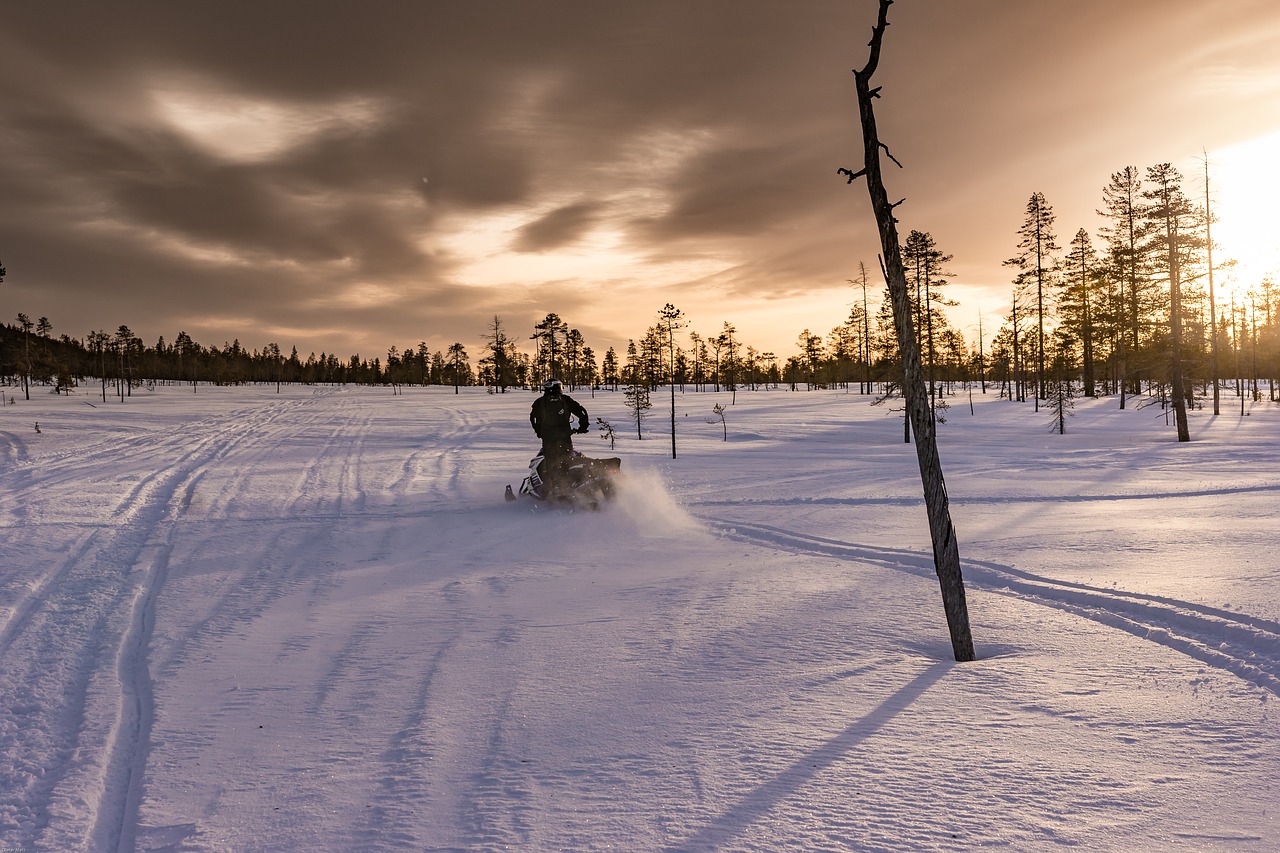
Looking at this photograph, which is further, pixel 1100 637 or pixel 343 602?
pixel 343 602

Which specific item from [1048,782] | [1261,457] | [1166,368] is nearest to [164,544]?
[1048,782]

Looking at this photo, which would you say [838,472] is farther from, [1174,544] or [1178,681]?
[1178,681]

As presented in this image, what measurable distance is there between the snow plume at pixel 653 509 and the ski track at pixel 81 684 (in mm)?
6210

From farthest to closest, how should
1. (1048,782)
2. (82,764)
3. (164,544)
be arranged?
1. (164,544)
2. (82,764)
3. (1048,782)

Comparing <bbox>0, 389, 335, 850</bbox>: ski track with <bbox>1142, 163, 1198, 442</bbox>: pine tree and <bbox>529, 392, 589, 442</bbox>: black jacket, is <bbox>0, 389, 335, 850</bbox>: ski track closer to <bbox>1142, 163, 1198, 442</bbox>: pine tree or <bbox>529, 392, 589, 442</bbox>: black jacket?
<bbox>529, 392, 589, 442</bbox>: black jacket

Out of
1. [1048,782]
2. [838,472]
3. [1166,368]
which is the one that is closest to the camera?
[1048,782]

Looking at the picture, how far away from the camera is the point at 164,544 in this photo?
8992mm

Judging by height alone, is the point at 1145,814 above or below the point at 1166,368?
below

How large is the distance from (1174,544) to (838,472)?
975 cm

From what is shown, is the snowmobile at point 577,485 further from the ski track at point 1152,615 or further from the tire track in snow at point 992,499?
the ski track at point 1152,615

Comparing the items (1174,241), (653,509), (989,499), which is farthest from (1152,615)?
(1174,241)

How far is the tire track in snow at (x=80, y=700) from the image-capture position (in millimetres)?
3029

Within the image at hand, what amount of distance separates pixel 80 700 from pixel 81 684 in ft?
1.01

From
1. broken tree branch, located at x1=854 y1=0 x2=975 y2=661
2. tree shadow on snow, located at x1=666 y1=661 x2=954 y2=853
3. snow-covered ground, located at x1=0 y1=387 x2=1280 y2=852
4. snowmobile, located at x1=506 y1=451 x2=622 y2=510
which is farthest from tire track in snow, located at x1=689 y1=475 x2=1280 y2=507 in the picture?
tree shadow on snow, located at x1=666 y1=661 x2=954 y2=853
